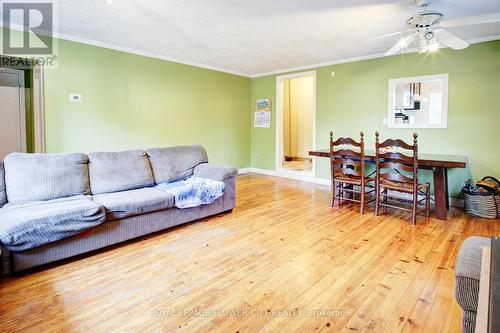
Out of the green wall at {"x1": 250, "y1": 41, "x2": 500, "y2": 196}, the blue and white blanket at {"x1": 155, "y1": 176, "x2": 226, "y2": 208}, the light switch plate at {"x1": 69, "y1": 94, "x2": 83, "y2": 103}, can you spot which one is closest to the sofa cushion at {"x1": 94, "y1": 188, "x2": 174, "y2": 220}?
the blue and white blanket at {"x1": 155, "y1": 176, "x2": 226, "y2": 208}

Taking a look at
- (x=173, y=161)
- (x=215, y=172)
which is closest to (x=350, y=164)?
(x=215, y=172)

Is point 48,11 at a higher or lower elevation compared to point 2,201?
higher

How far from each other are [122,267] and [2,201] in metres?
1.31

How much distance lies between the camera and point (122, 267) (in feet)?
7.55

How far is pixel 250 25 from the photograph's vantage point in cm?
350

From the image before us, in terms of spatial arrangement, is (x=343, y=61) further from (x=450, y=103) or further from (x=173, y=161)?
(x=173, y=161)

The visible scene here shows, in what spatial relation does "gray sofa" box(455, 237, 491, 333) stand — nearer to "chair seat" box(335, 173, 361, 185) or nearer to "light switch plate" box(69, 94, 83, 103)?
"chair seat" box(335, 173, 361, 185)

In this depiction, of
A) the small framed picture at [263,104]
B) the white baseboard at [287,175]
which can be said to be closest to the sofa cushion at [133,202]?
the white baseboard at [287,175]

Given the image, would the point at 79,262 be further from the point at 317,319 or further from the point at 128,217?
the point at 317,319

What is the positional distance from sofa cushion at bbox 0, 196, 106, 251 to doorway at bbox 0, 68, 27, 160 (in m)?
1.92

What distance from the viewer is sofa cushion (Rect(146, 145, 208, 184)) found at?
3537 mm

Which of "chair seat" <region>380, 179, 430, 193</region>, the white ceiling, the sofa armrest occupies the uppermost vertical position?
the white ceiling

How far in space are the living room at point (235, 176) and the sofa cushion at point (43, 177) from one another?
14 mm

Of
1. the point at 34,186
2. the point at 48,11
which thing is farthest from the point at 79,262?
the point at 48,11
